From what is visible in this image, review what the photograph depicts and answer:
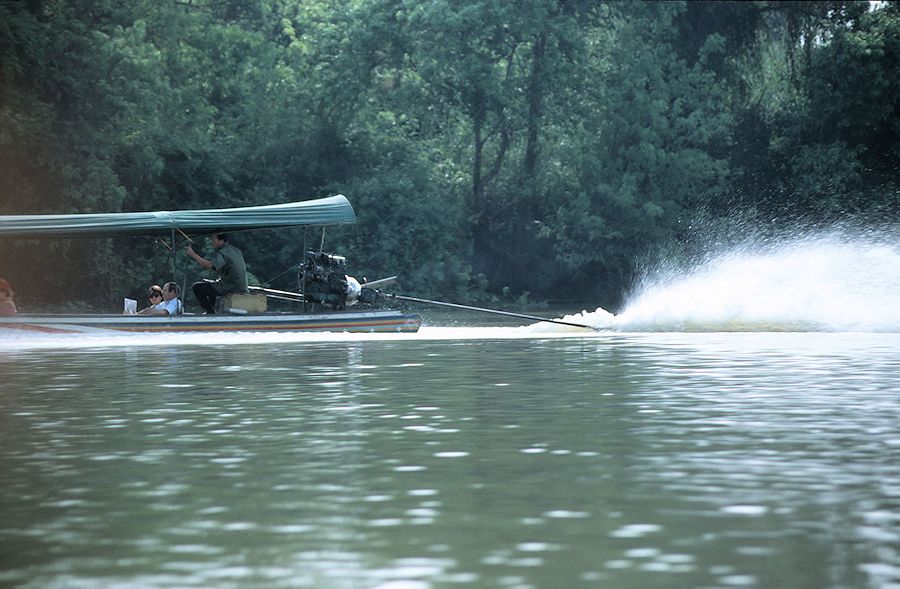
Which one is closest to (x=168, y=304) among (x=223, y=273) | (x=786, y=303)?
(x=223, y=273)

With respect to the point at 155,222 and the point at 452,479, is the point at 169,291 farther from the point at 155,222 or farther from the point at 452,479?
the point at 452,479

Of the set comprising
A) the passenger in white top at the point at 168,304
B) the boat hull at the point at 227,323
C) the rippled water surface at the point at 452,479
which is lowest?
the rippled water surface at the point at 452,479

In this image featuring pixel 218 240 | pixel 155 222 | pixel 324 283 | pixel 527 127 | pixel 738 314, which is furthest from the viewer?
pixel 527 127

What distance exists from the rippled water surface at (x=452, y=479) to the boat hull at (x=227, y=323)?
20.4 ft

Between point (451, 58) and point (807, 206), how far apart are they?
12.1 meters

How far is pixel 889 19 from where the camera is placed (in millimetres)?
49281

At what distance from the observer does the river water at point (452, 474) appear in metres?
6.96

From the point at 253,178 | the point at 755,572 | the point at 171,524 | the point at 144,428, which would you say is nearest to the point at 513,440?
the point at 144,428

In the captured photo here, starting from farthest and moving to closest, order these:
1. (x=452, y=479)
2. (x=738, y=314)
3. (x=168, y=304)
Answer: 1. (x=738, y=314)
2. (x=168, y=304)
3. (x=452, y=479)

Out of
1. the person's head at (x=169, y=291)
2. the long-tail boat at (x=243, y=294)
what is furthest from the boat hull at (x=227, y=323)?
the person's head at (x=169, y=291)

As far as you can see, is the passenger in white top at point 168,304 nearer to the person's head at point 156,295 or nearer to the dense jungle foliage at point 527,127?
the person's head at point 156,295

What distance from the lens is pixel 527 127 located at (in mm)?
50688

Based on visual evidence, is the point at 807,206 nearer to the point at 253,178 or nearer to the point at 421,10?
the point at 421,10

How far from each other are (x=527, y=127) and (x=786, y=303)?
936 inches
